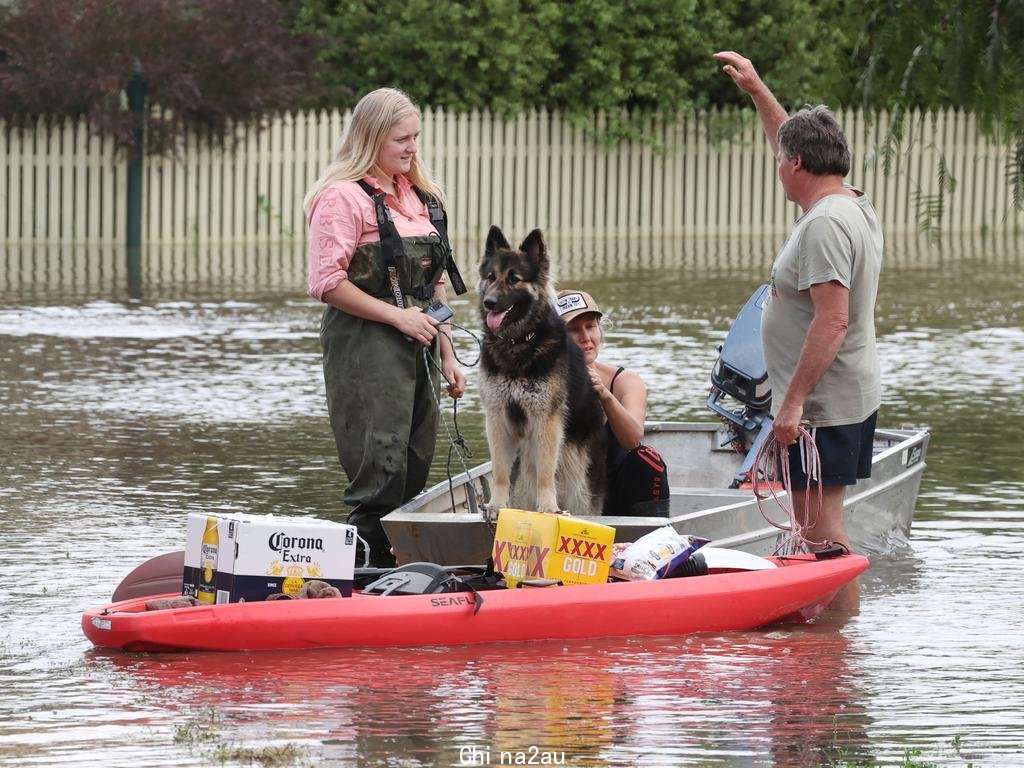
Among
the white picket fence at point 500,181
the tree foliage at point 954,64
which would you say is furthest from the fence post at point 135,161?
the tree foliage at point 954,64

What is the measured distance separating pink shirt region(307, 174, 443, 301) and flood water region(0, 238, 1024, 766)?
1.70 m

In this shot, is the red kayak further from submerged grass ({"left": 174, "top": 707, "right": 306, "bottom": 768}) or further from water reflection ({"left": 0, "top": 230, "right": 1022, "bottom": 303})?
water reflection ({"left": 0, "top": 230, "right": 1022, "bottom": 303})

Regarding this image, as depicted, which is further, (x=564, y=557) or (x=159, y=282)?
(x=159, y=282)

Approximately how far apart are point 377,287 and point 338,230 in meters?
0.33

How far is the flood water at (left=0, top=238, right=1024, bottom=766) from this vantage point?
6227 millimetres

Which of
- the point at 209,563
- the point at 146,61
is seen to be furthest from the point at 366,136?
the point at 146,61

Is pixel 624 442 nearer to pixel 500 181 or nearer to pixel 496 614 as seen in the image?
pixel 496 614

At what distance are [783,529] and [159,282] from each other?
1546 centimetres

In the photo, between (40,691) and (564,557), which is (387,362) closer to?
(564,557)

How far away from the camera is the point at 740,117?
30.9m

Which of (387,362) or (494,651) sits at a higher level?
(387,362)

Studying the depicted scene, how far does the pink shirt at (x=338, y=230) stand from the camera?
810 cm

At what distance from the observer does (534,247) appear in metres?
8.41

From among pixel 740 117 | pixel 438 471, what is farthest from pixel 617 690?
pixel 740 117
